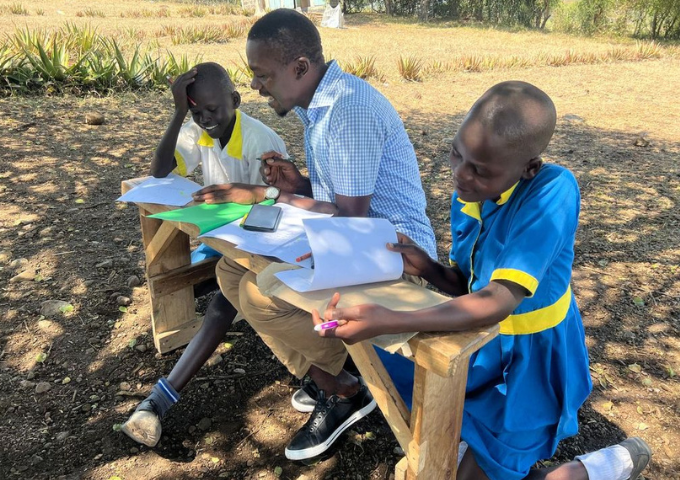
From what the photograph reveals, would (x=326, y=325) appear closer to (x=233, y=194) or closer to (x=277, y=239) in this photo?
(x=277, y=239)

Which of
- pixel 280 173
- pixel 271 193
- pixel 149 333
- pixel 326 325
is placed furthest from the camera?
pixel 149 333

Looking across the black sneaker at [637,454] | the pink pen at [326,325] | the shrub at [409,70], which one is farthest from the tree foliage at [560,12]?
the pink pen at [326,325]

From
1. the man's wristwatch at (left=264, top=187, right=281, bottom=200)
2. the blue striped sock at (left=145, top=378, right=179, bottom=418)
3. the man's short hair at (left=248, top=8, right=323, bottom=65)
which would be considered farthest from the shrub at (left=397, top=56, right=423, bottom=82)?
the blue striped sock at (left=145, top=378, right=179, bottom=418)

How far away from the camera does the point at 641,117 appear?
8.18 meters

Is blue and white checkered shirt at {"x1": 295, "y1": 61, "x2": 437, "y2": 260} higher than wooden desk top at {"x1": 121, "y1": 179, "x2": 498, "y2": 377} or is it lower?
higher

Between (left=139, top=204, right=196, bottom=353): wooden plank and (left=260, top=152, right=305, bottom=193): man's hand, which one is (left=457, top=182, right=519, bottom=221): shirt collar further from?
(left=139, top=204, right=196, bottom=353): wooden plank

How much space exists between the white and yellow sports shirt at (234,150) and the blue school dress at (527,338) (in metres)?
1.13

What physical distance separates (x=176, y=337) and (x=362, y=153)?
4.79ft

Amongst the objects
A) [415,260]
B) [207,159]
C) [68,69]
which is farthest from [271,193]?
[68,69]

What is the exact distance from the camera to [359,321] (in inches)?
50.9

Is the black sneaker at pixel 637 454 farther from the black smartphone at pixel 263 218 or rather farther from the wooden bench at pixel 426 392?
the black smartphone at pixel 263 218

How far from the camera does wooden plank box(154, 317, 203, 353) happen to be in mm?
2725

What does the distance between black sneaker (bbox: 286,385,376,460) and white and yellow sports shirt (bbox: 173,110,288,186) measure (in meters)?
1.12

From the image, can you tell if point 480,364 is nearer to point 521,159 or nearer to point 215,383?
point 521,159
